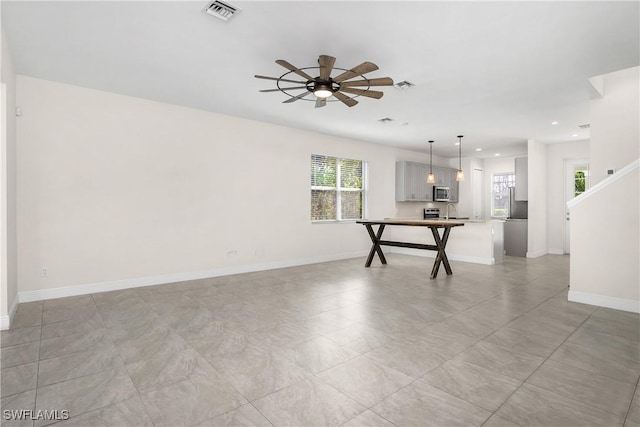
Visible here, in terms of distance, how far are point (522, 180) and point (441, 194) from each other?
75.4 inches

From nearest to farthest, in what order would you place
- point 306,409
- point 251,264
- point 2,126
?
point 306,409, point 2,126, point 251,264

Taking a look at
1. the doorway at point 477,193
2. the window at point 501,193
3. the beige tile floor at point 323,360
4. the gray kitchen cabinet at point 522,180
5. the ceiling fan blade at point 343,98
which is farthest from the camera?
the doorway at point 477,193

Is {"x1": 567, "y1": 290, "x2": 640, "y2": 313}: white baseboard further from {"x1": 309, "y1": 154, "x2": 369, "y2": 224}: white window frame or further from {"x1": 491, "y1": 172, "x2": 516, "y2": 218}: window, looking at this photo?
{"x1": 491, "y1": 172, "x2": 516, "y2": 218}: window

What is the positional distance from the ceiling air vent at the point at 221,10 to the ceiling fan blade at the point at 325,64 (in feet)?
2.35

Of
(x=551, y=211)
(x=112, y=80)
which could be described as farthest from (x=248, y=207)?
(x=551, y=211)

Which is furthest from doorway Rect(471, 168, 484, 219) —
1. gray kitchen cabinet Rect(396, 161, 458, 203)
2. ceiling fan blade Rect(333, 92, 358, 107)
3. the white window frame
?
ceiling fan blade Rect(333, 92, 358, 107)

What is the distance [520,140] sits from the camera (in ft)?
23.6

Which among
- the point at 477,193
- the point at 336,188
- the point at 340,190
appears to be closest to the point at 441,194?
the point at 477,193

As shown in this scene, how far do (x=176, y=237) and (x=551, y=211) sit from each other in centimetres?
819

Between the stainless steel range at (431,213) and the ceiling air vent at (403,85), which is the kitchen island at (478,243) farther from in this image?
the ceiling air vent at (403,85)

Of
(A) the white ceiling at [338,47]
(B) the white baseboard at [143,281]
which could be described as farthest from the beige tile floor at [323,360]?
(A) the white ceiling at [338,47]

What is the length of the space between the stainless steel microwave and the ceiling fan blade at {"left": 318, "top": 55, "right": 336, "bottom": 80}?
269 inches

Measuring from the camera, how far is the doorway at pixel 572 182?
7594 mm

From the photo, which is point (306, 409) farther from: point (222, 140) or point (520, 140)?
point (520, 140)
